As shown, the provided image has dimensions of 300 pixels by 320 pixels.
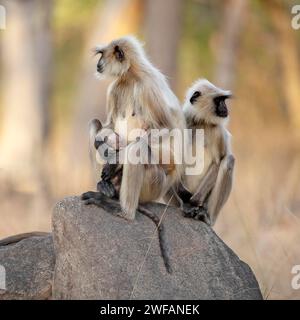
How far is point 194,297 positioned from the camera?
536cm

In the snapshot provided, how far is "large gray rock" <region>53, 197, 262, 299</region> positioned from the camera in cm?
529

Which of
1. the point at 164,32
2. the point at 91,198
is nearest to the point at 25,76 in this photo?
the point at 164,32

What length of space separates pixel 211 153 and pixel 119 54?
981mm

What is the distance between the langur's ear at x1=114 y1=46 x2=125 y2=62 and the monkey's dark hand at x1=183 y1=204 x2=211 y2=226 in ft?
3.71

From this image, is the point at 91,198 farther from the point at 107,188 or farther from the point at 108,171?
the point at 108,171

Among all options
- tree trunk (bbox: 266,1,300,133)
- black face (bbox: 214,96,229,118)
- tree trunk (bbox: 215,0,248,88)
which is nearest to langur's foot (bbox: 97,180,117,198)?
black face (bbox: 214,96,229,118)

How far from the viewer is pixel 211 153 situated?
21.3 ft

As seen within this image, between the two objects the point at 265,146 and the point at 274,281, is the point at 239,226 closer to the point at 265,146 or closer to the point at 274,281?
the point at 274,281

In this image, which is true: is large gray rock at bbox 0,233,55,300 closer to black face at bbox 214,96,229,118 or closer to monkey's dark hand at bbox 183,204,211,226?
monkey's dark hand at bbox 183,204,211,226

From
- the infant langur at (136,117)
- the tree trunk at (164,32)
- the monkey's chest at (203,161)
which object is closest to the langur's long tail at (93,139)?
the infant langur at (136,117)
